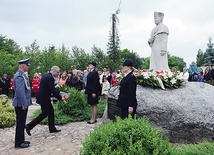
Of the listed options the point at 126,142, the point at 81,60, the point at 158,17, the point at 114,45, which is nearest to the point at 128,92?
the point at 126,142

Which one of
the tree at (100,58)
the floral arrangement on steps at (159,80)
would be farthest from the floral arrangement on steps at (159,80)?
the tree at (100,58)

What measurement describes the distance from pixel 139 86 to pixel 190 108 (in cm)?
143

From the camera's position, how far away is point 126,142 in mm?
3064

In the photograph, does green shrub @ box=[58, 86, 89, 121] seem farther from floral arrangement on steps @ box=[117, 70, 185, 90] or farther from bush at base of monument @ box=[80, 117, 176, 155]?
bush at base of monument @ box=[80, 117, 176, 155]

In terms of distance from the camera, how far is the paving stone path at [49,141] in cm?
507

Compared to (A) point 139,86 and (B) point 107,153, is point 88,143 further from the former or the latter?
(A) point 139,86

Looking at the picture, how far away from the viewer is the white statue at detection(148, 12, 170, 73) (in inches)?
314

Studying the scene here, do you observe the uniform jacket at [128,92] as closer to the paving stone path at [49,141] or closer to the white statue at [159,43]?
the paving stone path at [49,141]

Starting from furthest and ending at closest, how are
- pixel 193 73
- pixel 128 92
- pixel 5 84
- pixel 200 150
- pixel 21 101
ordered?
pixel 5 84, pixel 193 73, pixel 21 101, pixel 128 92, pixel 200 150

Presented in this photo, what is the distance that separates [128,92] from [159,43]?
11.1 feet

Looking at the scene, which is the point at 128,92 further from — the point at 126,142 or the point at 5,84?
the point at 5,84

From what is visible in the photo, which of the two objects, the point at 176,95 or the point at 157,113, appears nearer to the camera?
the point at 157,113

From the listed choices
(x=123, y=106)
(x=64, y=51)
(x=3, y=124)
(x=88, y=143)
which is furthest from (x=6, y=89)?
(x=88, y=143)

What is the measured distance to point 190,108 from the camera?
583 cm
